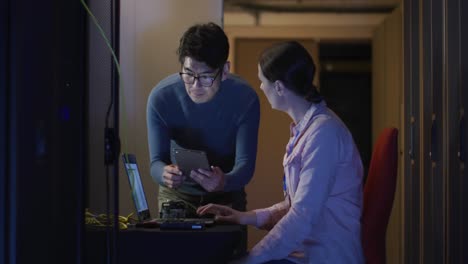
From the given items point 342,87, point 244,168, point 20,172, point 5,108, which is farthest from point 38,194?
point 342,87

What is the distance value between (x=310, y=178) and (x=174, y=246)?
0.43 metres

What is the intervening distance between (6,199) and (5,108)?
0.19 m

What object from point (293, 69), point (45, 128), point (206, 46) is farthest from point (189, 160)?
point (45, 128)

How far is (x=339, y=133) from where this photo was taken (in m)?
2.01

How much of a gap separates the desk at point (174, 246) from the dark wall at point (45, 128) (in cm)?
26

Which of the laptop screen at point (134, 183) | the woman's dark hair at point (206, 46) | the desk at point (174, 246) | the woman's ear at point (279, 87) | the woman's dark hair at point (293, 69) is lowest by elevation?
the desk at point (174, 246)

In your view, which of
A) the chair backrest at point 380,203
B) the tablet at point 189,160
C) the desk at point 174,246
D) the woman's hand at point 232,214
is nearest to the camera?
the desk at point 174,246

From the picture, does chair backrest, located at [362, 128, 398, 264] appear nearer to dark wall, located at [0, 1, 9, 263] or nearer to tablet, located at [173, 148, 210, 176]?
tablet, located at [173, 148, 210, 176]

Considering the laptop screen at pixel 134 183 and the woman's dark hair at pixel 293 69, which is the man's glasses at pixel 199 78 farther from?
the woman's dark hair at pixel 293 69

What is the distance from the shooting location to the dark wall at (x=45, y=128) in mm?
1423

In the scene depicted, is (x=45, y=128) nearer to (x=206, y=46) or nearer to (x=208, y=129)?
(x=206, y=46)

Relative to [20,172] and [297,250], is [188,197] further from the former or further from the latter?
[20,172]

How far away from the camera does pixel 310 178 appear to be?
6.31ft

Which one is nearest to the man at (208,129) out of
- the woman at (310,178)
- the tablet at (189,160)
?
the tablet at (189,160)
